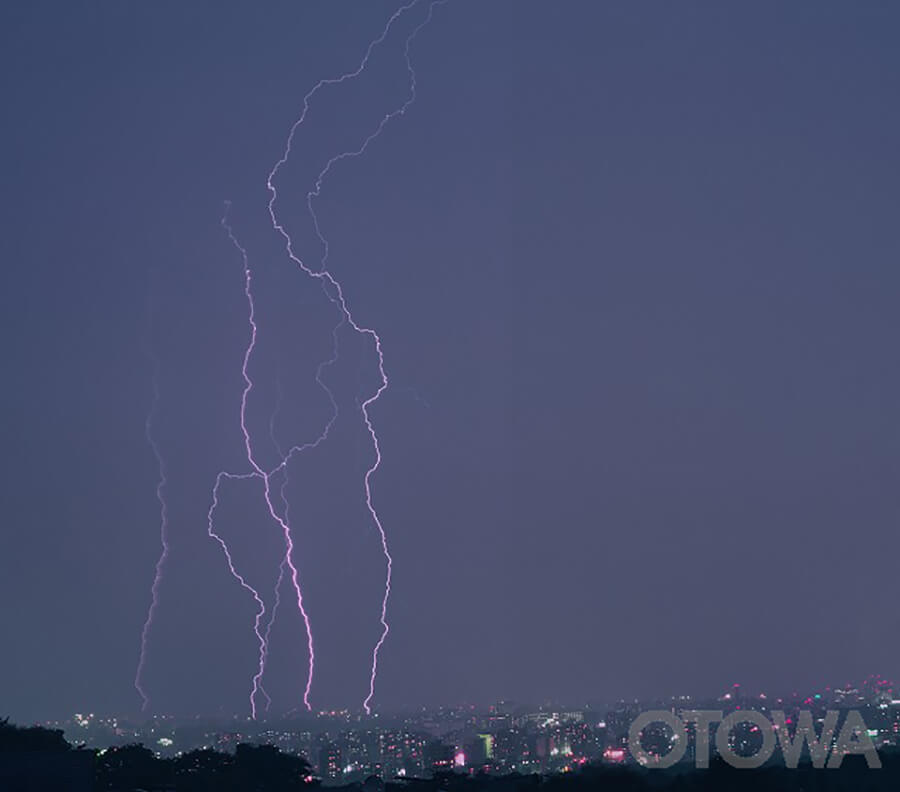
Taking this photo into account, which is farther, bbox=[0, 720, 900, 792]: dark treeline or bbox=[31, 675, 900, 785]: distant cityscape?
bbox=[31, 675, 900, 785]: distant cityscape

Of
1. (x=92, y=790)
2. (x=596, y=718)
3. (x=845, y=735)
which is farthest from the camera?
(x=596, y=718)

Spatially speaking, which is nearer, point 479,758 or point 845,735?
point 845,735

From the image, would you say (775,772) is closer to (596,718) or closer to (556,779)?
(556,779)

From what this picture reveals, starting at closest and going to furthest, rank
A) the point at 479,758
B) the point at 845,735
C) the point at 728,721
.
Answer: the point at 845,735 < the point at 728,721 < the point at 479,758

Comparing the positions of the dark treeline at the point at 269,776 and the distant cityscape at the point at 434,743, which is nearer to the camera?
the dark treeline at the point at 269,776

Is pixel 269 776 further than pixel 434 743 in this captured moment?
No

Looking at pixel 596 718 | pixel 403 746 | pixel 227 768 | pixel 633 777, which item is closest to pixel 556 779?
pixel 633 777

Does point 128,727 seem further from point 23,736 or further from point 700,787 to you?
point 700,787
